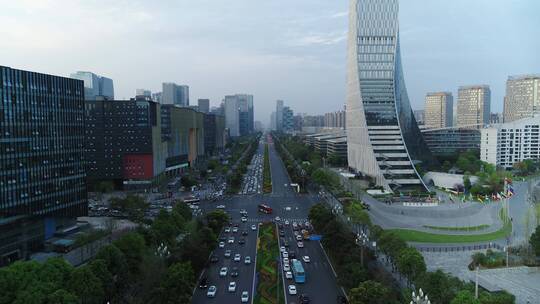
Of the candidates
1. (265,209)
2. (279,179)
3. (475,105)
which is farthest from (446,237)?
(475,105)

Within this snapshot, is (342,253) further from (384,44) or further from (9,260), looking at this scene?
(384,44)

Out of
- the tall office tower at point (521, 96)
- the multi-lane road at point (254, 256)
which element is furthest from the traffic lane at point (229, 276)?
the tall office tower at point (521, 96)

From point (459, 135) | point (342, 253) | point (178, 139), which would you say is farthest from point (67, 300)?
point (459, 135)

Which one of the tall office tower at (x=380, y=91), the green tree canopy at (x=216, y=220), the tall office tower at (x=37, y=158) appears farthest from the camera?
the tall office tower at (x=380, y=91)

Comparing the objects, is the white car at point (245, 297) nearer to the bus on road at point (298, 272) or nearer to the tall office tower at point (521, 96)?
the bus on road at point (298, 272)

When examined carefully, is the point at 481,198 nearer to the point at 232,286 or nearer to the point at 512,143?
the point at 512,143
